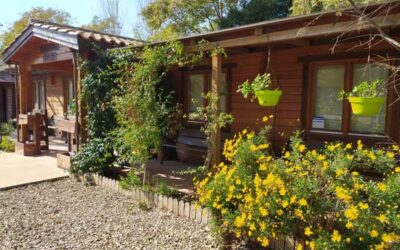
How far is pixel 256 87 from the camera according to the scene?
15.6 ft

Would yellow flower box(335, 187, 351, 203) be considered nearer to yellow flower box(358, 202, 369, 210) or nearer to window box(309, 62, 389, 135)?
yellow flower box(358, 202, 369, 210)

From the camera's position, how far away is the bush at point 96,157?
20.4 feet

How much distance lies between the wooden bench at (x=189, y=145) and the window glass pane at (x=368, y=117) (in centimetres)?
249

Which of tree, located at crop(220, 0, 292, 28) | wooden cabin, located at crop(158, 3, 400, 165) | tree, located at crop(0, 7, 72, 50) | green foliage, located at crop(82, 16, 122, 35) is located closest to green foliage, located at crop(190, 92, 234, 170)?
wooden cabin, located at crop(158, 3, 400, 165)

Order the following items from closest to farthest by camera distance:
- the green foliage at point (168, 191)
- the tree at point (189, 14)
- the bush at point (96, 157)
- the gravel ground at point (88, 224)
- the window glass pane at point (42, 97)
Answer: the gravel ground at point (88, 224) < the green foliage at point (168, 191) < the bush at point (96, 157) < the window glass pane at point (42, 97) < the tree at point (189, 14)

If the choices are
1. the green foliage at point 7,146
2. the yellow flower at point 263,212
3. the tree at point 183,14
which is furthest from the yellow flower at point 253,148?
the tree at point 183,14

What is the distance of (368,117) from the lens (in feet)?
17.9

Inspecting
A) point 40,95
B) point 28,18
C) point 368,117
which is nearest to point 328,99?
point 368,117

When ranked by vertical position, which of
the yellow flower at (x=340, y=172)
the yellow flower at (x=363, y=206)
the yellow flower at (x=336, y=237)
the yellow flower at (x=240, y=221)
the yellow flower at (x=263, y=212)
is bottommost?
the yellow flower at (x=240, y=221)

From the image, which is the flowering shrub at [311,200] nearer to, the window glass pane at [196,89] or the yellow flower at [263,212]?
Answer: the yellow flower at [263,212]

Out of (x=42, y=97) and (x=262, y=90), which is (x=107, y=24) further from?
(x=262, y=90)

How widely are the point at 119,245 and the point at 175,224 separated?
781mm

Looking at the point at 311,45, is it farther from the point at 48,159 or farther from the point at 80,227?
the point at 48,159

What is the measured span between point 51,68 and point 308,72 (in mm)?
7745
